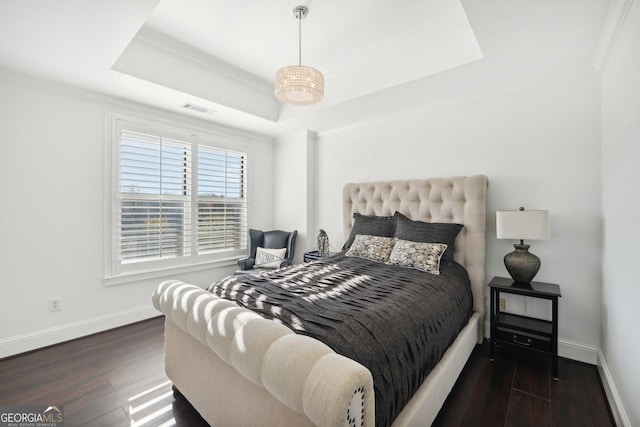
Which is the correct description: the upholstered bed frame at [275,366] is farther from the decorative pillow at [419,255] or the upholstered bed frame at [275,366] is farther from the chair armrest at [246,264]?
the chair armrest at [246,264]

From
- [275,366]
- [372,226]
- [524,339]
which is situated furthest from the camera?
[372,226]

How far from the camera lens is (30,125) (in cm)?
256

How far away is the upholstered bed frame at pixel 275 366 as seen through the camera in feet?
2.93

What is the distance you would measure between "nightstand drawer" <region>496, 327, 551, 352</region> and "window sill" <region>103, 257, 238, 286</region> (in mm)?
3412

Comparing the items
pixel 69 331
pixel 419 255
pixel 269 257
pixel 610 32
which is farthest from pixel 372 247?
pixel 69 331

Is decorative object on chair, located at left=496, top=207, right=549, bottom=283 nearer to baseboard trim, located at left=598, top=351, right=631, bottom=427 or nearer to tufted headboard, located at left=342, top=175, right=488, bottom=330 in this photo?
tufted headboard, located at left=342, top=175, right=488, bottom=330

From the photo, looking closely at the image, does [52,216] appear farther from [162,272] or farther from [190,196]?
[190,196]

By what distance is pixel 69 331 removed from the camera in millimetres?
2732

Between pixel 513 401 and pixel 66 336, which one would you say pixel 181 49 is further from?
pixel 513 401

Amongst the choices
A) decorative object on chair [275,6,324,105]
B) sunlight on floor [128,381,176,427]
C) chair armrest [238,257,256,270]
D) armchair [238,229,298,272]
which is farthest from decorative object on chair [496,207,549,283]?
chair armrest [238,257,256,270]

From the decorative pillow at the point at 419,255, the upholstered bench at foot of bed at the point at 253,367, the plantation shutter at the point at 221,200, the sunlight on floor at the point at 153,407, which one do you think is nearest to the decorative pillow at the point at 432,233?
the decorative pillow at the point at 419,255

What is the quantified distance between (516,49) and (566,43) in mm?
311

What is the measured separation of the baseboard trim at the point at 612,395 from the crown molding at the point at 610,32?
2.27 meters

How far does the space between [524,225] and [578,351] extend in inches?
46.8
